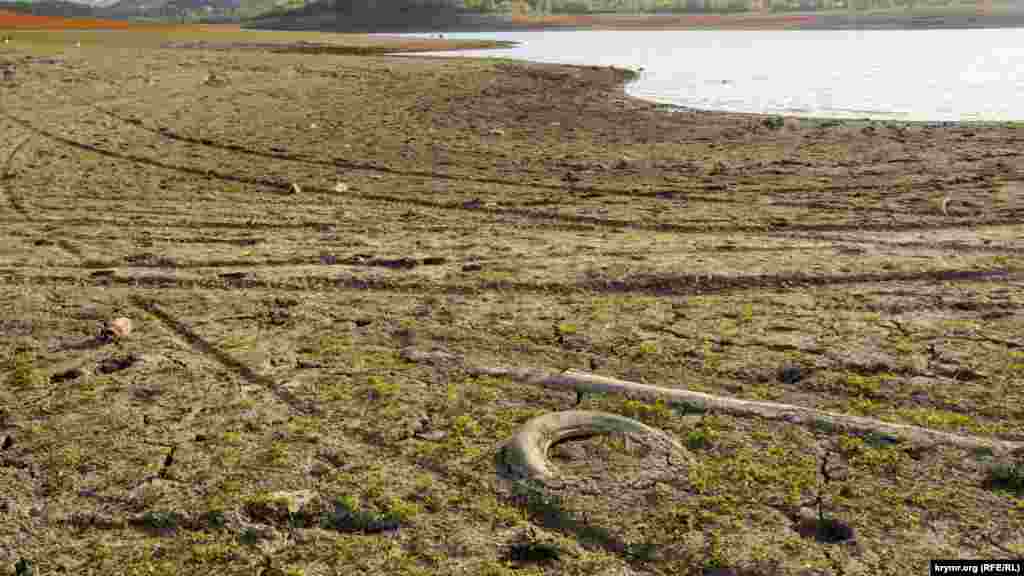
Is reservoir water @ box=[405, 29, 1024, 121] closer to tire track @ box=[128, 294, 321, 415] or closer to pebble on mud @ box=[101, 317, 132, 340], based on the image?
tire track @ box=[128, 294, 321, 415]

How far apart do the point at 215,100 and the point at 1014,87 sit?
23.4m

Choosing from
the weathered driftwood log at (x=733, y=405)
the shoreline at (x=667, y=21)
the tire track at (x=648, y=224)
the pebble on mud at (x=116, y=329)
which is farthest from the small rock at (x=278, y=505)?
the shoreline at (x=667, y=21)

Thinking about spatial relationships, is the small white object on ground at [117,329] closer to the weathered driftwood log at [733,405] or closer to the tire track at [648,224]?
the weathered driftwood log at [733,405]

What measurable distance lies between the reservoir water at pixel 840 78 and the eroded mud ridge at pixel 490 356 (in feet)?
29.7

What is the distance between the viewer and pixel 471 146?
1418 centimetres

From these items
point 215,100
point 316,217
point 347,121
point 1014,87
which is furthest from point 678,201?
point 1014,87

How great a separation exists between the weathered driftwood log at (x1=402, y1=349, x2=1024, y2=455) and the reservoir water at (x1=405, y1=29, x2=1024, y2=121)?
1632 cm

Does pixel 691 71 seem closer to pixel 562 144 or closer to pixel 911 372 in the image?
pixel 562 144

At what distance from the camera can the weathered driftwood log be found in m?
4.21

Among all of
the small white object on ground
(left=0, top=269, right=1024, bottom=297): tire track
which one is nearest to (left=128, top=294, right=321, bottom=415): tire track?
the small white object on ground

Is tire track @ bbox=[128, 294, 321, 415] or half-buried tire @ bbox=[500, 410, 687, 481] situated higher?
tire track @ bbox=[128, 294, 321, 415]

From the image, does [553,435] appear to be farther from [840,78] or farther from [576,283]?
[840,78]

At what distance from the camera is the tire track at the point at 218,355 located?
4.81m

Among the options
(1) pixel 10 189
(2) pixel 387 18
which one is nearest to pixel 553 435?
(1) pixel 10 189
